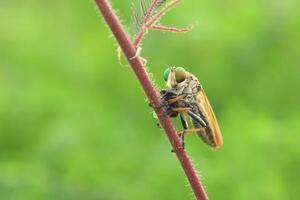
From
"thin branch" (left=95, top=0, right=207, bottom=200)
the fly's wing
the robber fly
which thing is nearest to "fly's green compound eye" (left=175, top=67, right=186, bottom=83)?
the robber fly

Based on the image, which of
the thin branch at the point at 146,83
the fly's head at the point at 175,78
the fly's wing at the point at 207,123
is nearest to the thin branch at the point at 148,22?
the thin branch at the point at 146,83

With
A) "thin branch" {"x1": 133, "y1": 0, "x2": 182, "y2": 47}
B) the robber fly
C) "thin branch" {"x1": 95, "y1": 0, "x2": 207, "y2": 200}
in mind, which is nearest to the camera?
"thin branch" {"x1": 95, "y1": 0, "x2": 207, "y2": 200}

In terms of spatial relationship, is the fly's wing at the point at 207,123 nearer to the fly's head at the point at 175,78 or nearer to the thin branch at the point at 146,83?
the fly's head at the point at 175,78

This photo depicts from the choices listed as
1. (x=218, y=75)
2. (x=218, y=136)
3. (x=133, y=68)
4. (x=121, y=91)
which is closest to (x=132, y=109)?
(x=121, y=91)

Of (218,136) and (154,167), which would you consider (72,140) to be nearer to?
(154,167)

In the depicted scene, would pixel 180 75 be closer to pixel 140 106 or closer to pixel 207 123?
pixel 207 123

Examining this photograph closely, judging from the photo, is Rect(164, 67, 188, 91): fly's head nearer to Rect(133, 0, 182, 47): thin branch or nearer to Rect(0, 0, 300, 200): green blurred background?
Rect(133, 0, 182, 47): thin branch

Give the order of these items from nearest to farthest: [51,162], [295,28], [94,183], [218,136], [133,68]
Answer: [133,68] < [218,136] < [94,183] < [51,162] < [295,28]
